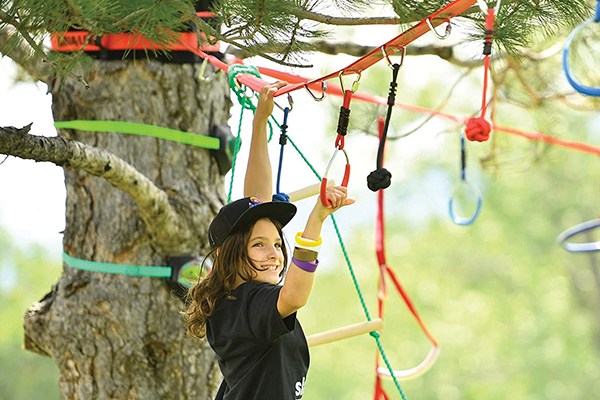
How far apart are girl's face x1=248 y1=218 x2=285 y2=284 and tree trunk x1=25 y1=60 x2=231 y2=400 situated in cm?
67

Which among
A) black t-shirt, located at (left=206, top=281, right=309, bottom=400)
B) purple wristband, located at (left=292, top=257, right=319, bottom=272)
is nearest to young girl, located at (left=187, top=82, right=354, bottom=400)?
black t-shirt, located at (left=206, top=281, right=309, bottom=400)

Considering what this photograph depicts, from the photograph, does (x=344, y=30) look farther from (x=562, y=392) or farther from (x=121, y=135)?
(x=562, y=392)

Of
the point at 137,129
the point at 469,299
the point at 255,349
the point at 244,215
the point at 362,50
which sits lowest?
the point at 255,349

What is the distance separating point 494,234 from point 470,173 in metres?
0.80

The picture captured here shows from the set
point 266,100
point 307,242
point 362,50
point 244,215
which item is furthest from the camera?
point 362,50

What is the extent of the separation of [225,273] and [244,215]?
11 centimetres

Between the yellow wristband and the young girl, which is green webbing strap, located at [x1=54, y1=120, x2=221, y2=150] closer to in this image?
the young girl

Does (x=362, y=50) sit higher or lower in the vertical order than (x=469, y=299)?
lower

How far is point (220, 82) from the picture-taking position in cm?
263

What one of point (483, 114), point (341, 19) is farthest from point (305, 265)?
point (341, 19)

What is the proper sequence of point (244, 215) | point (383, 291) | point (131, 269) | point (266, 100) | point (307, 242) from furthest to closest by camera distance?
point (383, 291), point (131, 269), point (266, 100), point (244, 215), point (307, 242)

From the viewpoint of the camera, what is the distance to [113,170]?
208cm

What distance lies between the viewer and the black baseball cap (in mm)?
1771

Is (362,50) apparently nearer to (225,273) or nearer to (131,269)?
(131,269)
